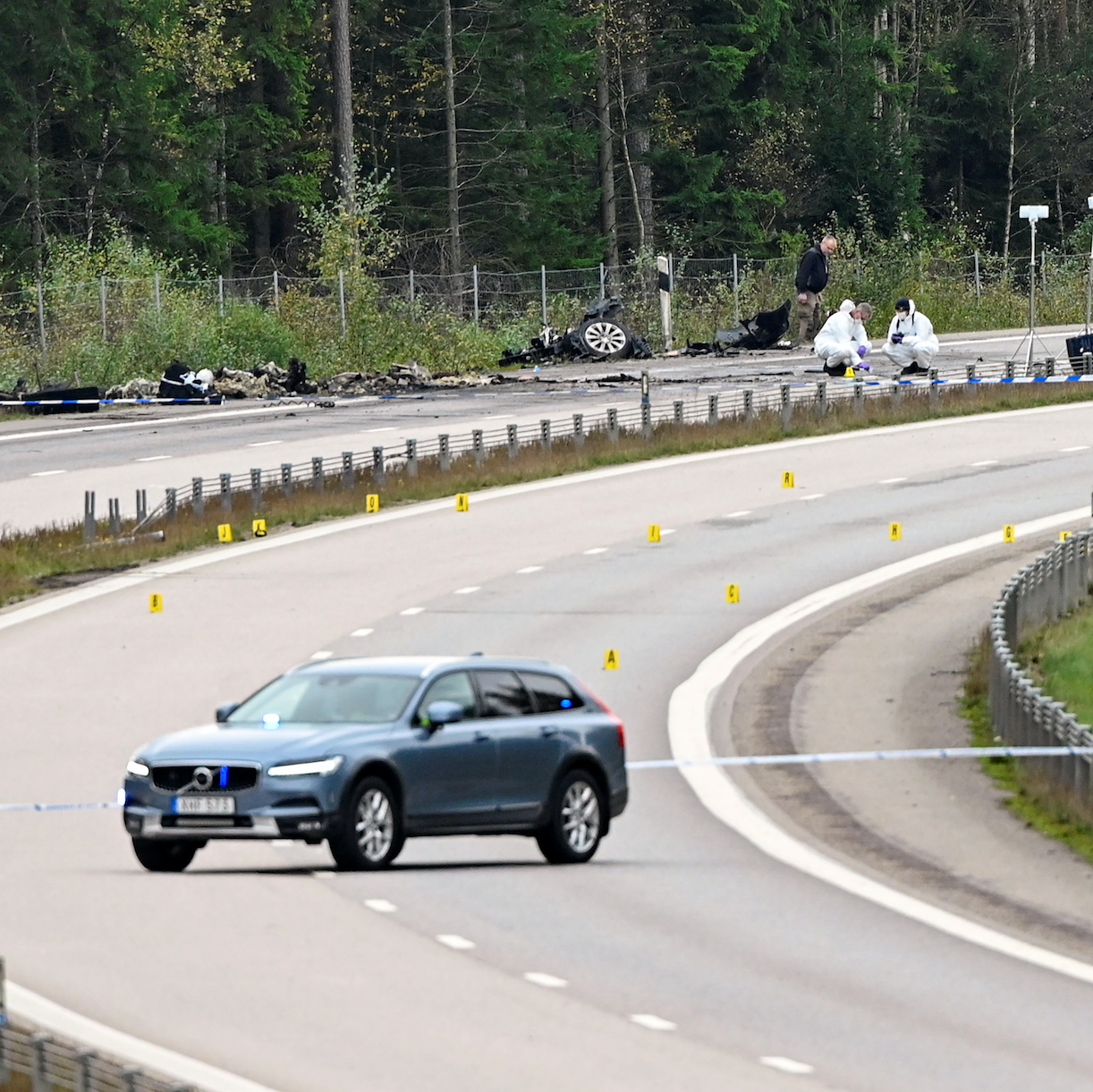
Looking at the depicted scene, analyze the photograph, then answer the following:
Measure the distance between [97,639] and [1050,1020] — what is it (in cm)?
1644

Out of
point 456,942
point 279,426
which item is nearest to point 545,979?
point 456,942

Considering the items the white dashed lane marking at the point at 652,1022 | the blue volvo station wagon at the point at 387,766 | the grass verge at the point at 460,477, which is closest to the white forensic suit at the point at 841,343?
the grass verge at the point at 460,477

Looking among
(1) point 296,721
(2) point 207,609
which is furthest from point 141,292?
(1) point 296,721

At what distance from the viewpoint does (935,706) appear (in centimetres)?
2431

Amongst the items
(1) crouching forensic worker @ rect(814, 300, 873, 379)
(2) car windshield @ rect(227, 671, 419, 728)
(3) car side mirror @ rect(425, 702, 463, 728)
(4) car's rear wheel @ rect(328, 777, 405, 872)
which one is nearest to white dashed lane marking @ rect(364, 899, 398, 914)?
(4) car's rear wheel @ rect(328, 777, 405, 872)

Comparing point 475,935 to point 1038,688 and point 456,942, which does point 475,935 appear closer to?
point 456,942

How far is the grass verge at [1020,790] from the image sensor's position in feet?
60.4

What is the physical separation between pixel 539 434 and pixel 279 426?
5850mm

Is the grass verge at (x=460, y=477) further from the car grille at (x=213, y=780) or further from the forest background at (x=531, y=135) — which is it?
the forest background at (x=531, y=135)

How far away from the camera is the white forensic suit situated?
46.9m

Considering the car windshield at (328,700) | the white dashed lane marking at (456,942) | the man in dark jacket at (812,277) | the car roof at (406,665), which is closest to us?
the white dashed lane marking at (456,942)

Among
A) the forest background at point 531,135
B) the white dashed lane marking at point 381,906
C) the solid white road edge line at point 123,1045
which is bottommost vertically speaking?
the white dashed lane marking at point 381,906

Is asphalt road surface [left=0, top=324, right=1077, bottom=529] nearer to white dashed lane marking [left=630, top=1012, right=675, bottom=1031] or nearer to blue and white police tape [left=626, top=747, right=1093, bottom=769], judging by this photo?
blue and white police tape [left=626, top=747, right=1093, bottom=769]

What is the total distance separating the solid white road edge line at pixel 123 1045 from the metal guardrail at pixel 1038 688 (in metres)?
8.57
